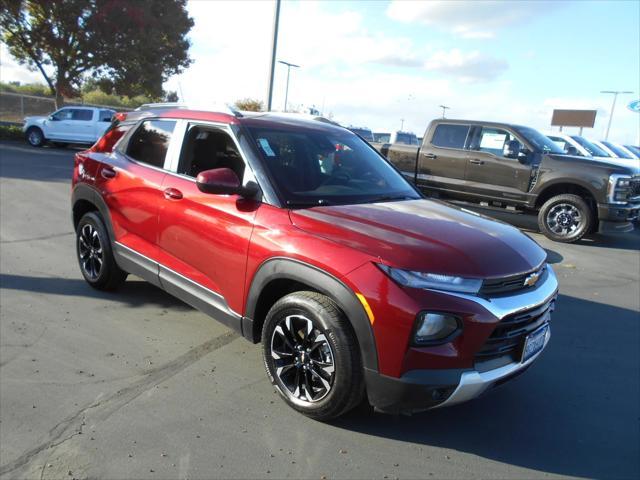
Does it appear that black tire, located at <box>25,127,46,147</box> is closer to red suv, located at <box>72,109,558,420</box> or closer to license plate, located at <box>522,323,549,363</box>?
red suv, located at <box>72,109,558,420</box>

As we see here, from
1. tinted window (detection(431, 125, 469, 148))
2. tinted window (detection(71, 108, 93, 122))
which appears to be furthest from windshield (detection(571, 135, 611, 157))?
tinted window (detection(71, 108, 93, 122))

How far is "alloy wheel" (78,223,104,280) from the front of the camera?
194 inches

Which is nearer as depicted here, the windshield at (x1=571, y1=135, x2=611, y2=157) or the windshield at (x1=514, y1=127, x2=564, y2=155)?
the windshield at (x1=514, y1=127, x2=564, y2=155)

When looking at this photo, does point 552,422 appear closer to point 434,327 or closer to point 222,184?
point 434,327

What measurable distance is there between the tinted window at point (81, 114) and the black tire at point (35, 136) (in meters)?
1.44

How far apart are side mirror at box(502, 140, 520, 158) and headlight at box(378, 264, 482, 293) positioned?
8000mm

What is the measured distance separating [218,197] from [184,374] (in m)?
1.28

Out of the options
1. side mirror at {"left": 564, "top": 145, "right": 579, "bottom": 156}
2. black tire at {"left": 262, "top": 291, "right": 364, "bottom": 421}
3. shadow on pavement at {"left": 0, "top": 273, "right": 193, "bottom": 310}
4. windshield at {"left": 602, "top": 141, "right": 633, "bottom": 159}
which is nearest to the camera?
black tire at {"left": 262, "top": 291, "right": 364, "bottom": 421}

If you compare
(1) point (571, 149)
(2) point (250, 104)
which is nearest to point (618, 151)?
(1) point (571, 149)

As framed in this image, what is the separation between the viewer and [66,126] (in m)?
20.4

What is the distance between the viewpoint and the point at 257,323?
3354 millimetres

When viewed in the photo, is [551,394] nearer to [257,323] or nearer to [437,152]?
[257,323]

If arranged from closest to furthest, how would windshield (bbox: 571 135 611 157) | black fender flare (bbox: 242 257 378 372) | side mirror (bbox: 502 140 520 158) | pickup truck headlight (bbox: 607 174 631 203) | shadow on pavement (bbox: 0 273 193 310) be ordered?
black fender flare (bbox: 242 257 378 372), shadow on pavement (bbox: 0 273 193 310), pickup truck headlight (bbox: 607 174 631 203), side mirror (bbox: 502 140 520 158), windshield (bbox: 571 135 611 157)

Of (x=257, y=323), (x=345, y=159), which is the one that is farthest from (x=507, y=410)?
(x=345, y=159)
